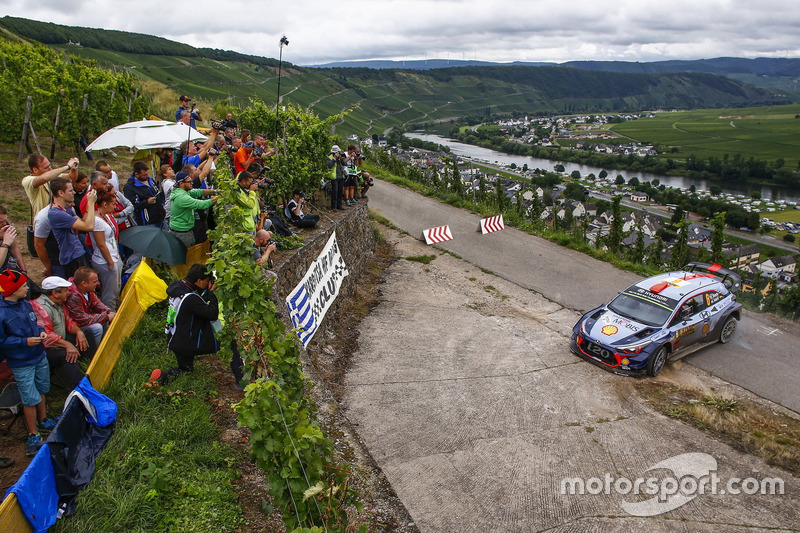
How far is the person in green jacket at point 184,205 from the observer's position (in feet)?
28.2

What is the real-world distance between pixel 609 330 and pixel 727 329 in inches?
144

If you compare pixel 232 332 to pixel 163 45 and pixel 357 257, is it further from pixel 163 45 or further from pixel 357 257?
pixel 163 45

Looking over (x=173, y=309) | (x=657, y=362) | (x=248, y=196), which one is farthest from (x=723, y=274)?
(x=173, y=309)

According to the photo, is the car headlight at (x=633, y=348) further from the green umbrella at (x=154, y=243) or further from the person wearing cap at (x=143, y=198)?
the person wearing cap at (x=143, y=198)

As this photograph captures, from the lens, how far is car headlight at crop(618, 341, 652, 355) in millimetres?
10844

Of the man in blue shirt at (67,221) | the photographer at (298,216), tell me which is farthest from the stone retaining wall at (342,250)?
the man in blue shirt at (67,221)

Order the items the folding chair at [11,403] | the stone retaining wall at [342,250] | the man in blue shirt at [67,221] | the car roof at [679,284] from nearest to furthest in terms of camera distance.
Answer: the folding chair at [11,403] → the man in blue shirt at [67,221] → the stone retaining wall at [342,250] → the car roof at [679,284]

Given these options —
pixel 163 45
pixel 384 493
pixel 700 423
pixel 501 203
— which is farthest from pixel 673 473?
pixel 163 45

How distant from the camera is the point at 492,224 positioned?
21859mm

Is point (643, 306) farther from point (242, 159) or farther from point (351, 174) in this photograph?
point (242, 159)

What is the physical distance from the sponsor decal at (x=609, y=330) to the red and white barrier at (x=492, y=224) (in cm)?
1042

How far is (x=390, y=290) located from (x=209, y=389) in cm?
911

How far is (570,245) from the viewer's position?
2008 centimetres

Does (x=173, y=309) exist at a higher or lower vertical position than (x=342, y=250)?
higher
